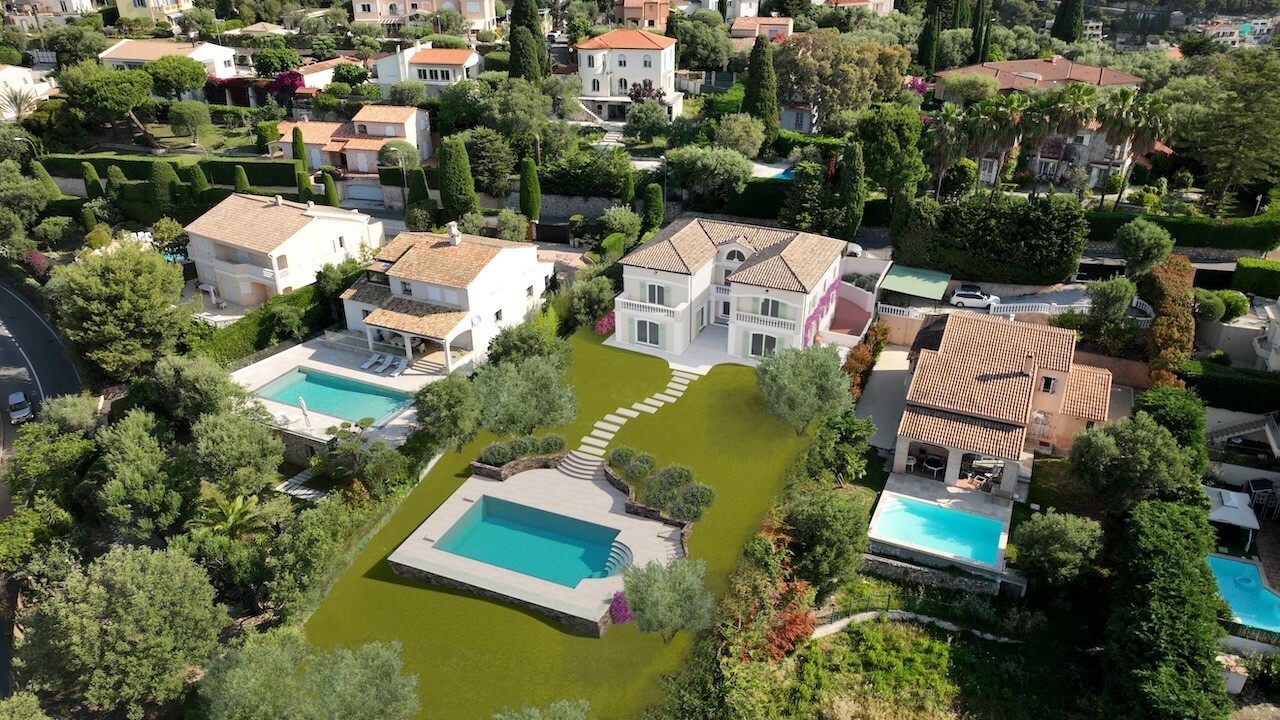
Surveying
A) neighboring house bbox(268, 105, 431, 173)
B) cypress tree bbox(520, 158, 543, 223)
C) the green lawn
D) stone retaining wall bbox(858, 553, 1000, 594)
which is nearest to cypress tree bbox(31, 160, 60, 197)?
neighboring house bbox(268, 105, 431, 173)

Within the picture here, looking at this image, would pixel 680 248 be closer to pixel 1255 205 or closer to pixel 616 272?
pixel 616 272

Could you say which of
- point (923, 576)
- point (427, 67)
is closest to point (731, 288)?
point (923, 576)

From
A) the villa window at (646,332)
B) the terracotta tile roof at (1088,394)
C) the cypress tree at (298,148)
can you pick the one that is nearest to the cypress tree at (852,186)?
the villa window at (646,332)

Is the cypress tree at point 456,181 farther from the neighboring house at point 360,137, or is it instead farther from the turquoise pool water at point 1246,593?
the turquoise pool water at point 1246,593

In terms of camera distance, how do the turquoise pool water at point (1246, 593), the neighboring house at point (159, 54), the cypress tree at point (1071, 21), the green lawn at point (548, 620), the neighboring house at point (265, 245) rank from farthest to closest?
the cypress tree at point (1071, 21) < the neighboring house at point (159, 54) < the neighboring house at point (265, 245) < the turquoise pool water at point (1246, 593) < the green lawn at point (548, 620)

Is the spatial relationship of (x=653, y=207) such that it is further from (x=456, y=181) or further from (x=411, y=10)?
(x=411, y=10)

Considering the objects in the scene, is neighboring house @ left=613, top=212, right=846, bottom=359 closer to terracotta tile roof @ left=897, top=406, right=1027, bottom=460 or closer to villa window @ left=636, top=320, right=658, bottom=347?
villa window @ left=636, top=320, right=658, bottom=347
